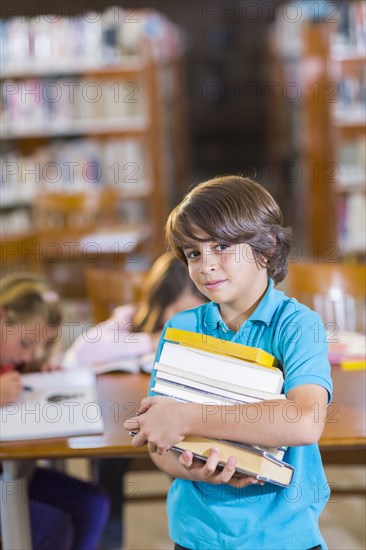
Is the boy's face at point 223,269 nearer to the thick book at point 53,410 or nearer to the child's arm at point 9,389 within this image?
the thick book at point 53,410

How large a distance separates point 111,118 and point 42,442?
441 cm

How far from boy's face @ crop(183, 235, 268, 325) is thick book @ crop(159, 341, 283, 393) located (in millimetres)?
81

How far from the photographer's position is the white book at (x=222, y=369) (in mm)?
1089

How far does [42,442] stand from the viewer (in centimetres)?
144

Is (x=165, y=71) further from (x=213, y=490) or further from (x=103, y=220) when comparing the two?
(x=213, y=490)

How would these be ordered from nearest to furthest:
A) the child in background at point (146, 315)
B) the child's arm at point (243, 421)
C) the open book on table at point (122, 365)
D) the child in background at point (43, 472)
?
1. the child's arm at point (243, 421)
2. the child in background at point (43, 472)
3. the open book on table at point (122, 365)
4. the child in background at point (146, 315)

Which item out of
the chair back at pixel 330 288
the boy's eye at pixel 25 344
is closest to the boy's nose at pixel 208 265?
the boy's eye at pixel 25 344

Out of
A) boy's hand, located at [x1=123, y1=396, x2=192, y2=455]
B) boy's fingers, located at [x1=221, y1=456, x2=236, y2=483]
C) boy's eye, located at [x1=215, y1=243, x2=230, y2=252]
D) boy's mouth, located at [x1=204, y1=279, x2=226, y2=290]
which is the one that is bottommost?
boy's fingers, located at [x1=221, y1=456, x2=236, y2=483]

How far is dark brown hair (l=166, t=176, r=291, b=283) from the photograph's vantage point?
3.61 feet

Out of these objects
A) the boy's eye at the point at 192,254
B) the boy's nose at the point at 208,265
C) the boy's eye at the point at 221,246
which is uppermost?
the boy's eye at the point at 221,246

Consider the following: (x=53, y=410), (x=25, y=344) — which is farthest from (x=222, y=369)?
(x=25, y=344)

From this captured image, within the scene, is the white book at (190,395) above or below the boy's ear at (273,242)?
below

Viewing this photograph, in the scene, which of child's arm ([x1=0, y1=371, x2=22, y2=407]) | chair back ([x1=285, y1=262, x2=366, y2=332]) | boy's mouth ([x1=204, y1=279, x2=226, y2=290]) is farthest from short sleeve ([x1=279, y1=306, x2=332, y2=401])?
chair back ([x1=285, y1=262, x2=366, y2=332])

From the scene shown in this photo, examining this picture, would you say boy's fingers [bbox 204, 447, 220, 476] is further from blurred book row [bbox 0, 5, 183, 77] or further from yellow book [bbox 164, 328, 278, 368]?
blurred book row [bbox 0, 5, 183, 77]
